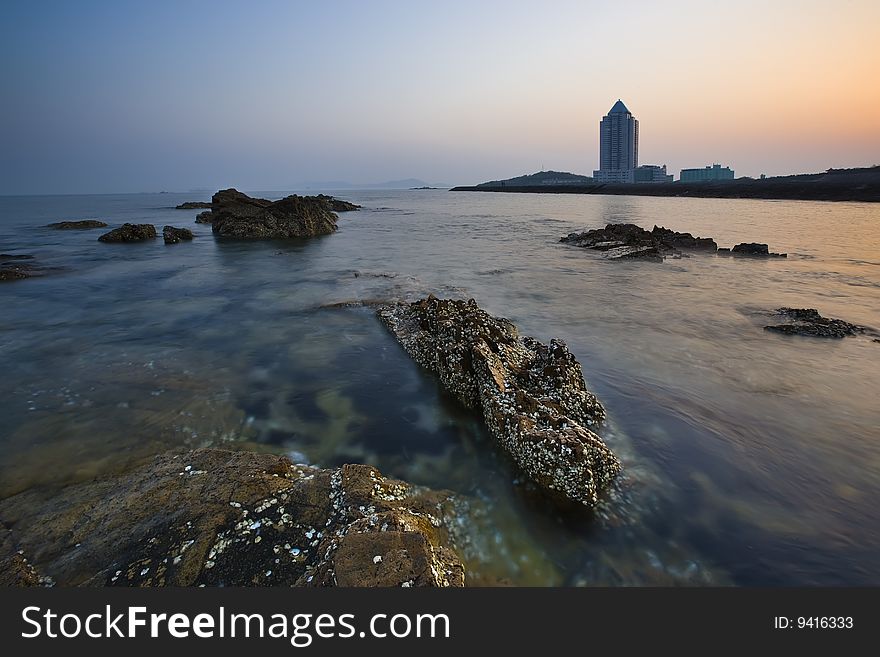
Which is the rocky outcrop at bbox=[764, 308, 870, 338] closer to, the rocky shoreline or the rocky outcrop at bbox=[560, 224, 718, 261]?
the rocky shoreline

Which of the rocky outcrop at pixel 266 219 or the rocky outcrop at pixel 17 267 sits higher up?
the rocky outcrop at pixel 266 219

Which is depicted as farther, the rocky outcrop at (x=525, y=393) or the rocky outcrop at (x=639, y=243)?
the rocky outcrop at (x=639, y=243)

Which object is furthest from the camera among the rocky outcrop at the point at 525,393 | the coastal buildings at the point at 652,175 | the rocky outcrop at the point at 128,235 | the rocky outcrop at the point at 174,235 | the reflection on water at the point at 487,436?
the coastal buildings at the point at 652,175

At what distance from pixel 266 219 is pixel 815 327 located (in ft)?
93.5

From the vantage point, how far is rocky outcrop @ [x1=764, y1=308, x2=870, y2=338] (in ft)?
29.8

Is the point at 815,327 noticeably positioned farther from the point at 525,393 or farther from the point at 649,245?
the point at 649,245

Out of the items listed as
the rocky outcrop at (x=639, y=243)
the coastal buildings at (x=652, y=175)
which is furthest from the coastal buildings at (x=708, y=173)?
the rocky outcrop at (x=639, y=243)

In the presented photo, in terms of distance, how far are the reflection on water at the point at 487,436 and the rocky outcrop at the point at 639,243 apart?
6.15m

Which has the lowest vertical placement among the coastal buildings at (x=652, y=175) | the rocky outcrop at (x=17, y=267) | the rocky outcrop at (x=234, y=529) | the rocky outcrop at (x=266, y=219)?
the rocky outcrop at (x=234, y=529)

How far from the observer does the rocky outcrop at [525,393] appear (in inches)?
174

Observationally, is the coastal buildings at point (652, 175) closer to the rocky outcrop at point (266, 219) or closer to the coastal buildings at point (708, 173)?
the coastal buildings at point (708, 173)

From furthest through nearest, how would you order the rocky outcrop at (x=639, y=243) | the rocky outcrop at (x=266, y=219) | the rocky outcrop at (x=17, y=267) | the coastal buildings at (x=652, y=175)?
1. the coastal buildings at (x=652, y=175)
2. the rocky outcrop at (x=266, y=219)
3. the rocky outcrop at (x=639, y=243)
4. the rocky outcrop at (x=17, y=267)

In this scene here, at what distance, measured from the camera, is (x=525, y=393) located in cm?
544

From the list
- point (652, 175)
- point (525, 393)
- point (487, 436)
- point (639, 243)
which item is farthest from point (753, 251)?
point (652, 175)
